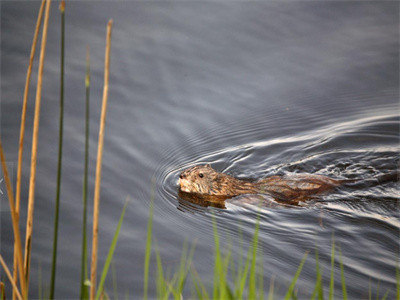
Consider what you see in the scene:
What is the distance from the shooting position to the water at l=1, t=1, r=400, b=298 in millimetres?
4695

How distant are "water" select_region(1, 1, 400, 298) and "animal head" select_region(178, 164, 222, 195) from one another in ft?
0.64

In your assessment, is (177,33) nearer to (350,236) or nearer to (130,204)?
(130,204)

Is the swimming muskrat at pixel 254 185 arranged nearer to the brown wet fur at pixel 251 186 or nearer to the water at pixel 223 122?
the brown wet fur at pixel 251 186

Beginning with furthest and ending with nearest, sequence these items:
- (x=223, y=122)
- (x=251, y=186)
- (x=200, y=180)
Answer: (x=223, y=122)
(x=251, y=186)
(x=200, y=180)

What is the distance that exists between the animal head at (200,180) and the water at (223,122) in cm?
20

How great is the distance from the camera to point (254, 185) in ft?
19.8

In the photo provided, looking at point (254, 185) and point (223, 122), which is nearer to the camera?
point (254, 185)

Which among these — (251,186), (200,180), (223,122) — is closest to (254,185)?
(251,186)

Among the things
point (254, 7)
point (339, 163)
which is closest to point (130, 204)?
point (339, 163)

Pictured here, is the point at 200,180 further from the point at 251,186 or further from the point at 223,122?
the point at 223,122

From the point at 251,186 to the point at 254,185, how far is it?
0.05m

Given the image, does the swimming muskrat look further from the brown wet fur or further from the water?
the water

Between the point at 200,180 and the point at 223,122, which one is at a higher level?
the point at 223,122

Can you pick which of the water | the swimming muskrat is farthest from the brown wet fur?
the water
